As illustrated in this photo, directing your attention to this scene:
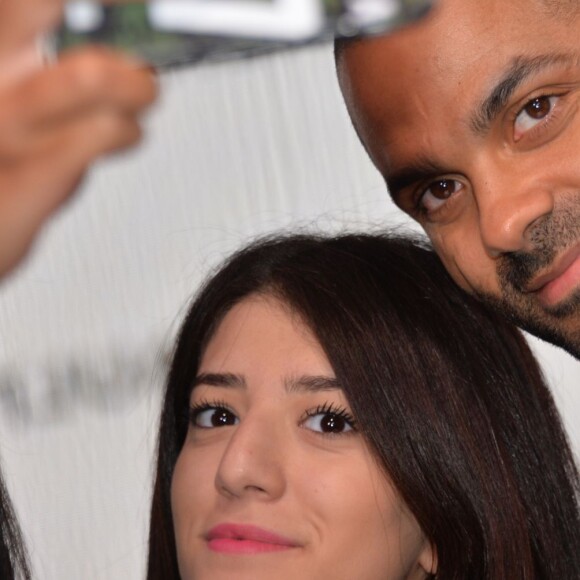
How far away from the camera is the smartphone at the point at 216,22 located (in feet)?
1.98

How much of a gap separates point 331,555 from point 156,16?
2.57ft

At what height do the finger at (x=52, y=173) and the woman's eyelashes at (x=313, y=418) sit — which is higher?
the woman's eyelashes at (x=313, y=418)

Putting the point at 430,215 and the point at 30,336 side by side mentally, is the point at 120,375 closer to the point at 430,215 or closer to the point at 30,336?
the point at 30,336

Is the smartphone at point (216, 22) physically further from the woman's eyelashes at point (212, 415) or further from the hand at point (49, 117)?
the woman's eyelashes at point (212, 415)

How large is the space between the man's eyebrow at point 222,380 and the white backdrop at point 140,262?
0.78 feet

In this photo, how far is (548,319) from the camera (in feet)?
4.24

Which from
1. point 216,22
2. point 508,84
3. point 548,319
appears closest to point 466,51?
point 508,84

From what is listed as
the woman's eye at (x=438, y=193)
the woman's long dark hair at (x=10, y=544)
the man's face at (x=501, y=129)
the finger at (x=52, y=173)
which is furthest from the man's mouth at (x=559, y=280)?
the finger at (x=52, y=173)

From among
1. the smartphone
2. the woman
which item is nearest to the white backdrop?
the woman

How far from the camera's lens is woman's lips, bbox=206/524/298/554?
1253 millimetres

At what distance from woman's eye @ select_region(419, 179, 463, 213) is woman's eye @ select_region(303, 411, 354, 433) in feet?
0.83

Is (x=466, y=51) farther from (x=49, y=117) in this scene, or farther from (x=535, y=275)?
(x=49, y=117)

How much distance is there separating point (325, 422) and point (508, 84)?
0.41 metres

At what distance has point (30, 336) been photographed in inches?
63.7
